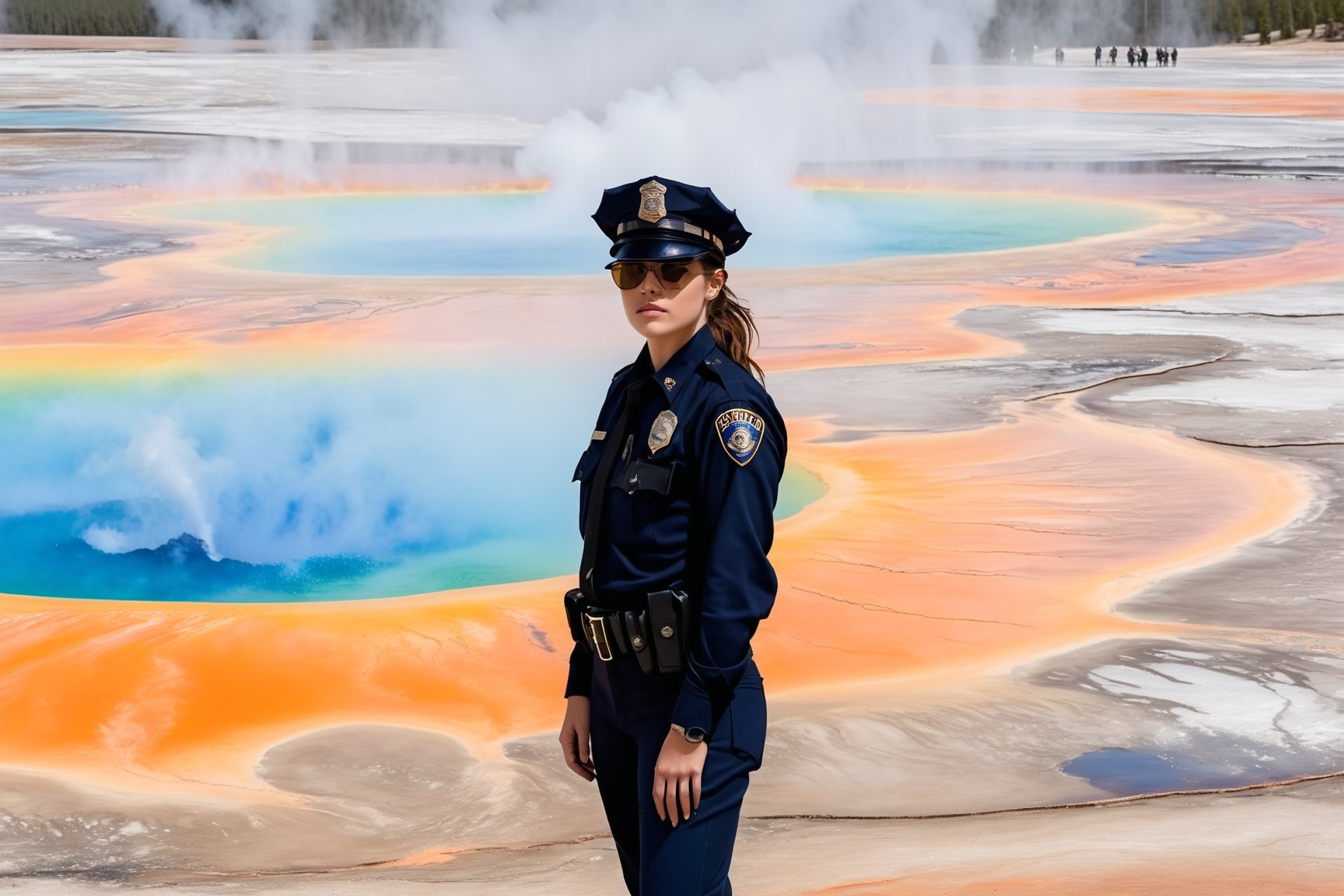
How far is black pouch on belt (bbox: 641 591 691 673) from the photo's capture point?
239cm

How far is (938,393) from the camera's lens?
9.70 m

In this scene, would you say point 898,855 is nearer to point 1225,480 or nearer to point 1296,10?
point 1225,480

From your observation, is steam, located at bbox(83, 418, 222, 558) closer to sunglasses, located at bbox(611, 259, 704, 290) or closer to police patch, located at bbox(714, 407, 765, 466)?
sunglasses, located at bbox(611, 259, 704, 290)

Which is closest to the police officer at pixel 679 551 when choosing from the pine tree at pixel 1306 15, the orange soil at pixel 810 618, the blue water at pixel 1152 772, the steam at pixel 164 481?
the blue water at pixel 1152 772

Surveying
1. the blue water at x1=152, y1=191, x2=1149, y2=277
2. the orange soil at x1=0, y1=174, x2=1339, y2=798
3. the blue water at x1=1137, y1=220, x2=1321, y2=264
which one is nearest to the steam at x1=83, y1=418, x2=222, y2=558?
the orange soil at x1=0, y1=174, x2=1339, y2=798

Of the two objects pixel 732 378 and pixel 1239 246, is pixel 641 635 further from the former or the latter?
pixel 1239 246

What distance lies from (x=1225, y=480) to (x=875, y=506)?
1651 mm

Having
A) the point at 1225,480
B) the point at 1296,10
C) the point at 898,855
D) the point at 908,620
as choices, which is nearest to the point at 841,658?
the point at 908,620

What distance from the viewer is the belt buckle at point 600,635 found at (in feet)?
8.08

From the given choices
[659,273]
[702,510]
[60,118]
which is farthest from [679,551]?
[60,118]

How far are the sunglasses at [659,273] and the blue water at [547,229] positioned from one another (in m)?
12.7

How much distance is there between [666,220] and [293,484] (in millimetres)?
6188

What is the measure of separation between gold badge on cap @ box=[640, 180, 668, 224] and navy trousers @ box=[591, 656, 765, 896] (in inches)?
25.1

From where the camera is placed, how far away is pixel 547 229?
18938 millimetres
